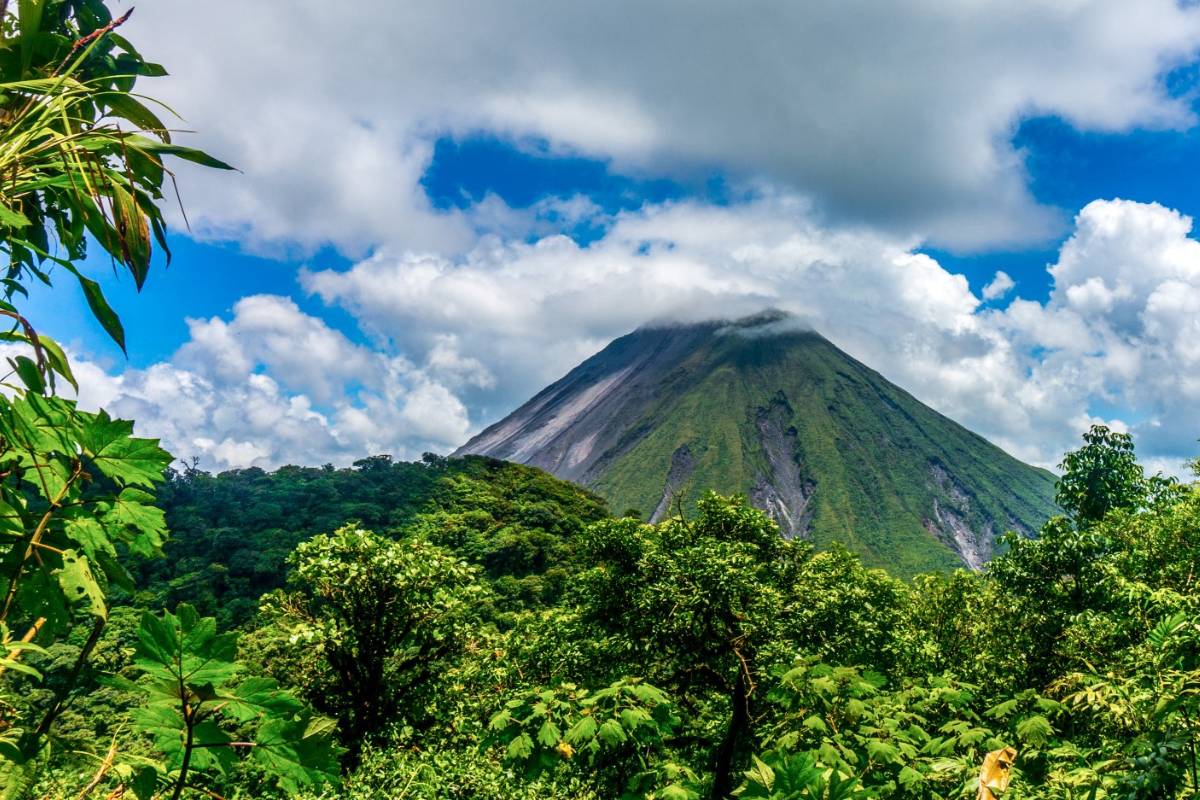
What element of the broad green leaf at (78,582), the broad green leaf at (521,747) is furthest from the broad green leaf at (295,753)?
the broad green leaf at (521,747)

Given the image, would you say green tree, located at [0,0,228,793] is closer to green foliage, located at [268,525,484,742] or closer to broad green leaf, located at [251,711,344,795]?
broad green leaf, located at [251,711,344,795]

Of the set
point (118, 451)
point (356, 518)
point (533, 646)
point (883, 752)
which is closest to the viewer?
point (118, 451)

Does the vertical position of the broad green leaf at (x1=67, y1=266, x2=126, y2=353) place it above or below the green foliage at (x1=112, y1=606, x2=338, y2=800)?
Result: above

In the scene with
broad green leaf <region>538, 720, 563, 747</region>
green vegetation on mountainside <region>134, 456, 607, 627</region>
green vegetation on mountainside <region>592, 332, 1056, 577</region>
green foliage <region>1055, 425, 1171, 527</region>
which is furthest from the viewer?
green vegetation on mountainside <region>592, 332, 1056, 577</region>

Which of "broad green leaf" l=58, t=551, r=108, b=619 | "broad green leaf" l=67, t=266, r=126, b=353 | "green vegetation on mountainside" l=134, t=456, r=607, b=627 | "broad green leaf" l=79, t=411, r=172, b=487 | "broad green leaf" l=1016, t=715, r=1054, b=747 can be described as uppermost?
"green vegetation on mountainside" l=134, t=456, r=607, b=627

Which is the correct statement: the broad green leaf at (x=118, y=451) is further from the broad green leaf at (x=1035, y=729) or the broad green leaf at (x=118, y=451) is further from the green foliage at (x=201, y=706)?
the broad green leaf at (x=1035, y=729)

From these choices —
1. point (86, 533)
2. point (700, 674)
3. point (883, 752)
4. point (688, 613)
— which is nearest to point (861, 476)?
point (700, 674)

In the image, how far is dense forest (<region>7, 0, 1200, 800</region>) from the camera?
1354 millimetres

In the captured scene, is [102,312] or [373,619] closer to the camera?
[102,312]

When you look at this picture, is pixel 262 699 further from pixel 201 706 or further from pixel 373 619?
pixel 373 619

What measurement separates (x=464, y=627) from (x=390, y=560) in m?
2.55

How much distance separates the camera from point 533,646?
1158 centimetres

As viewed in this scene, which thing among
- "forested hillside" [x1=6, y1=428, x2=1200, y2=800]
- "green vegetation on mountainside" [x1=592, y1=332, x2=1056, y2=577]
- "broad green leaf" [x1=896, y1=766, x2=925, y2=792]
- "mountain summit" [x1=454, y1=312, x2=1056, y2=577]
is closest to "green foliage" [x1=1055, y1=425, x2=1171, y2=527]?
"forested hillside" [x1=6, y1=428, x2=1200, y2=800]

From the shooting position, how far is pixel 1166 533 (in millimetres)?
12961
